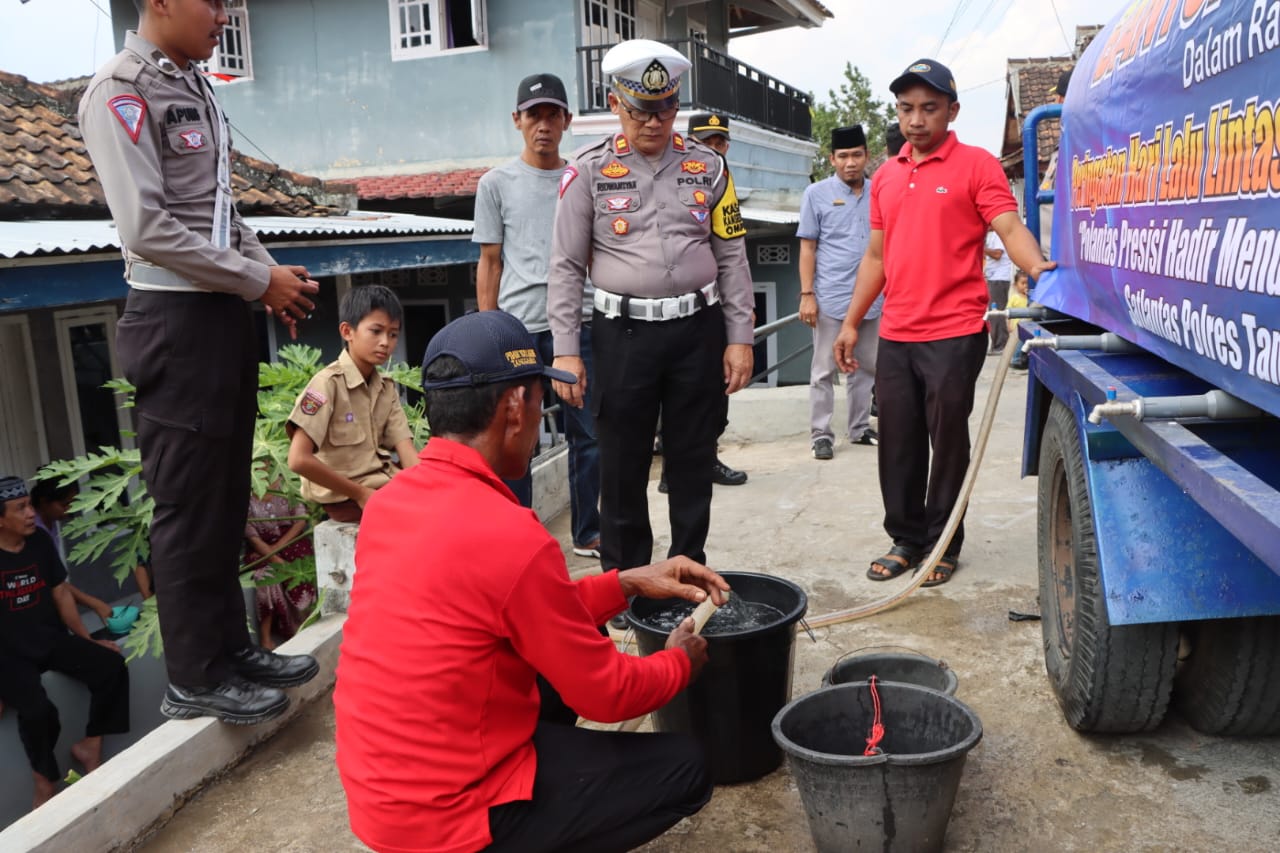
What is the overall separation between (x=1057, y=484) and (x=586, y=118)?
36.6ft

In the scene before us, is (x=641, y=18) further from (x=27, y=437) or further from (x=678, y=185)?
(x=678, y=185)

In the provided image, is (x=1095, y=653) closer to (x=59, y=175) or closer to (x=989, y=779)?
(x=989, y=779)

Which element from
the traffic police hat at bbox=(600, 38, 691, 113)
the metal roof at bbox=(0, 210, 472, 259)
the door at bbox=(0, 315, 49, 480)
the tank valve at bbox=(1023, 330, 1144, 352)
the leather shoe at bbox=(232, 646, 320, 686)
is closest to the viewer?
the tank valve at bbox=(1023, 330, 1144, 352)

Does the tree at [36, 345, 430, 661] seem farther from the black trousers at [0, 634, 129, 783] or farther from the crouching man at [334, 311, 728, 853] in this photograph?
the crouching man at [334, 311, 728, 853]

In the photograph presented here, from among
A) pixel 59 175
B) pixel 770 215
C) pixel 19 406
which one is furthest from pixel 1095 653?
pixel 770 215

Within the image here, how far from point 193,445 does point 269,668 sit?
2.67 ft

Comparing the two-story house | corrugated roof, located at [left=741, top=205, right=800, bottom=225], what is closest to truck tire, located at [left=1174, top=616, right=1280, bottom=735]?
the two-story house

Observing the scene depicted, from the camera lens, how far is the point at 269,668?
3348mm

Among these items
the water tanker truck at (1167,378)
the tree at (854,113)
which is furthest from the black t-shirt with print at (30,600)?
the tree at (854,113)

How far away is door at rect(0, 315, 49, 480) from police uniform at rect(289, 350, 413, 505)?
15.9 feet

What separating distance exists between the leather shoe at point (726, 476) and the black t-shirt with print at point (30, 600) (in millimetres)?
3686

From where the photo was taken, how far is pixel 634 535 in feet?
12.8

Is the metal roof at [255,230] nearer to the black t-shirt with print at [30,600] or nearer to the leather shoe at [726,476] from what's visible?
the black t-shirt with print at [30,600]

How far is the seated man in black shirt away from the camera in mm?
5121
